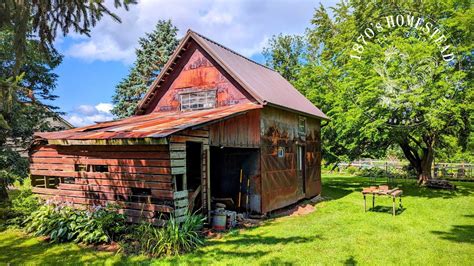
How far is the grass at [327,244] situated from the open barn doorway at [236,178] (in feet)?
4.65

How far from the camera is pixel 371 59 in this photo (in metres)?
17.6

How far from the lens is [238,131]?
11.8 meters

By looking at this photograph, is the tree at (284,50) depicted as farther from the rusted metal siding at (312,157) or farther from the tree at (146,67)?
the rusted metal siding at (312,157)

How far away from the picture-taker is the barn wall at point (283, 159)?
13.0 metres

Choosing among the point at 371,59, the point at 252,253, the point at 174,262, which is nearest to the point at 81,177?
the point at 174,262

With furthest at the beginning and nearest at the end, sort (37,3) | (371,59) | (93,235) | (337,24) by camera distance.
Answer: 1. (337,24)
2. (371,59)
3. (93,235)
4. (37,3)

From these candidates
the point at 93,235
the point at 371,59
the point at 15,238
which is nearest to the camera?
the point at 93,235

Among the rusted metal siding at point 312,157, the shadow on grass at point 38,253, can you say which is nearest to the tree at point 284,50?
the rusted metal siding at point 312,157

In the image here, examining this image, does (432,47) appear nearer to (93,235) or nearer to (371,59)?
(371,59)

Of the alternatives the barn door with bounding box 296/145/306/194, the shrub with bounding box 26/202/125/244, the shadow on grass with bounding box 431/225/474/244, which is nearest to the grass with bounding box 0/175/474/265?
the shadow on grass with bounding box 431/225/474/244

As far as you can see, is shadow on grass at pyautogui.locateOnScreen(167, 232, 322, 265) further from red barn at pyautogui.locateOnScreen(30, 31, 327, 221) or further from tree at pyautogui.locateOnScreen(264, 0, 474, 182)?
tree at pyautogui.locateOnScreen(264, 0, 474, 182)

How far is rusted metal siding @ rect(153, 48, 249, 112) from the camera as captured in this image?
13633 millimetres

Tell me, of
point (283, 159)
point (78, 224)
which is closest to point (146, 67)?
point (283, 159)

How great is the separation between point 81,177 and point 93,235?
2632 millimetres
